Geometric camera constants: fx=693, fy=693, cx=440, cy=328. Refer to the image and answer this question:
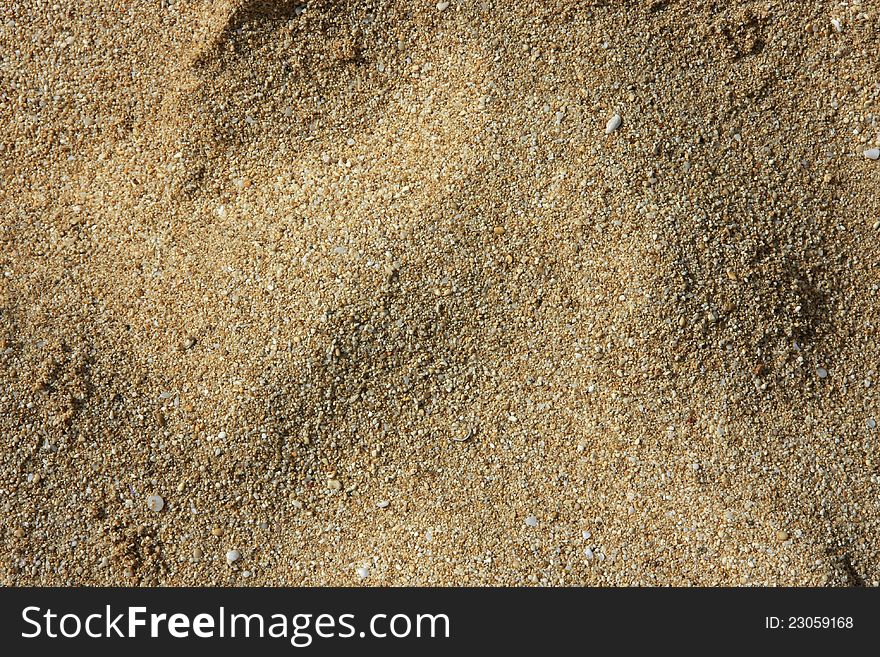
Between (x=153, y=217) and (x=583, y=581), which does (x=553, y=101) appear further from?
(x=583, y=581)

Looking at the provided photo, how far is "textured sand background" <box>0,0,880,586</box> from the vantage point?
1838mm

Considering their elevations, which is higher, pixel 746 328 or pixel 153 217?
pixel 153 217

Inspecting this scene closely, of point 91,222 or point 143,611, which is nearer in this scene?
point 143,611

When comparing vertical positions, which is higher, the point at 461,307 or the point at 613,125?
the point at 613,125

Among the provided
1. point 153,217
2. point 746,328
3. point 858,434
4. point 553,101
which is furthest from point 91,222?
point 858,434

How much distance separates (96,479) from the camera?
1892 mm

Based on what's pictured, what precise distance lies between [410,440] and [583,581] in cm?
59

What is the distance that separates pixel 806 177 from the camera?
1906mm

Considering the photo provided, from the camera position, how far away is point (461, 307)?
1860 millimetres

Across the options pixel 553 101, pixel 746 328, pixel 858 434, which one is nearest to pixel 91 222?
pixel 553 101

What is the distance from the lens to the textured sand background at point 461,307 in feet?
6.03

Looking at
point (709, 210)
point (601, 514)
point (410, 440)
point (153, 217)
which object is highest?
point (153, 217)

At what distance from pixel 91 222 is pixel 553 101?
1328 millimetres

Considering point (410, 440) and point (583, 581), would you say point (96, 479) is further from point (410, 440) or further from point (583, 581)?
point (583, 581)
